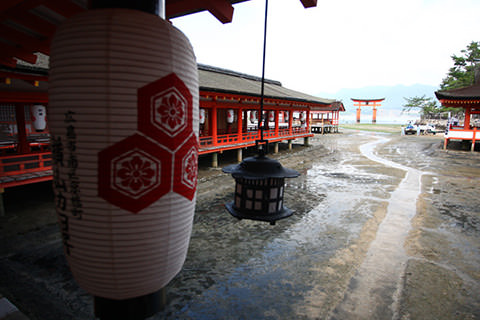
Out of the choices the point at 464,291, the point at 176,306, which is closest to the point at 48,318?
the point at 176,306

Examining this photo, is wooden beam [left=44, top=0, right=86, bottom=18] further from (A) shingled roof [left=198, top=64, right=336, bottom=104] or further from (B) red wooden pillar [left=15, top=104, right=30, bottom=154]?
(A) shingled roof [left=198, top=64, right=336, bottom=104]

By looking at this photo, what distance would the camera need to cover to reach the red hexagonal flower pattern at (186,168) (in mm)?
1468

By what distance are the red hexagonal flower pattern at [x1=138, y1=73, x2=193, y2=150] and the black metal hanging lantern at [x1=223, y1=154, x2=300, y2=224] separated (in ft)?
4.36

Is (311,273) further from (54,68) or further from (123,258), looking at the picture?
(54,68)

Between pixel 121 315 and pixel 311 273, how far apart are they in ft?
12.4

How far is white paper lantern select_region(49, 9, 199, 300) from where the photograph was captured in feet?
4.32

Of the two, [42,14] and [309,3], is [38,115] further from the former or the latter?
[309,3]

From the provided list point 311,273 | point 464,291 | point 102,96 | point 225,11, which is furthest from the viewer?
point 311,273

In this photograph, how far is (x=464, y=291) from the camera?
417cm

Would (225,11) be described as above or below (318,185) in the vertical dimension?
above

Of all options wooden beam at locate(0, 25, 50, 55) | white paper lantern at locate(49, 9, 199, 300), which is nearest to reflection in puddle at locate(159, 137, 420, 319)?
white paper lantern at locate(49, 9, 199, 300)

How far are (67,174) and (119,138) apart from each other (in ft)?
1.22

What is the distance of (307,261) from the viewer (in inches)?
198

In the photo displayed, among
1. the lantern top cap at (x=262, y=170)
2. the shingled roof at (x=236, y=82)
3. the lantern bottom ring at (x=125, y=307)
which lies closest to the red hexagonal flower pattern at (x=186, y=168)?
the lantern bottom ring at (x=125, y=307)
